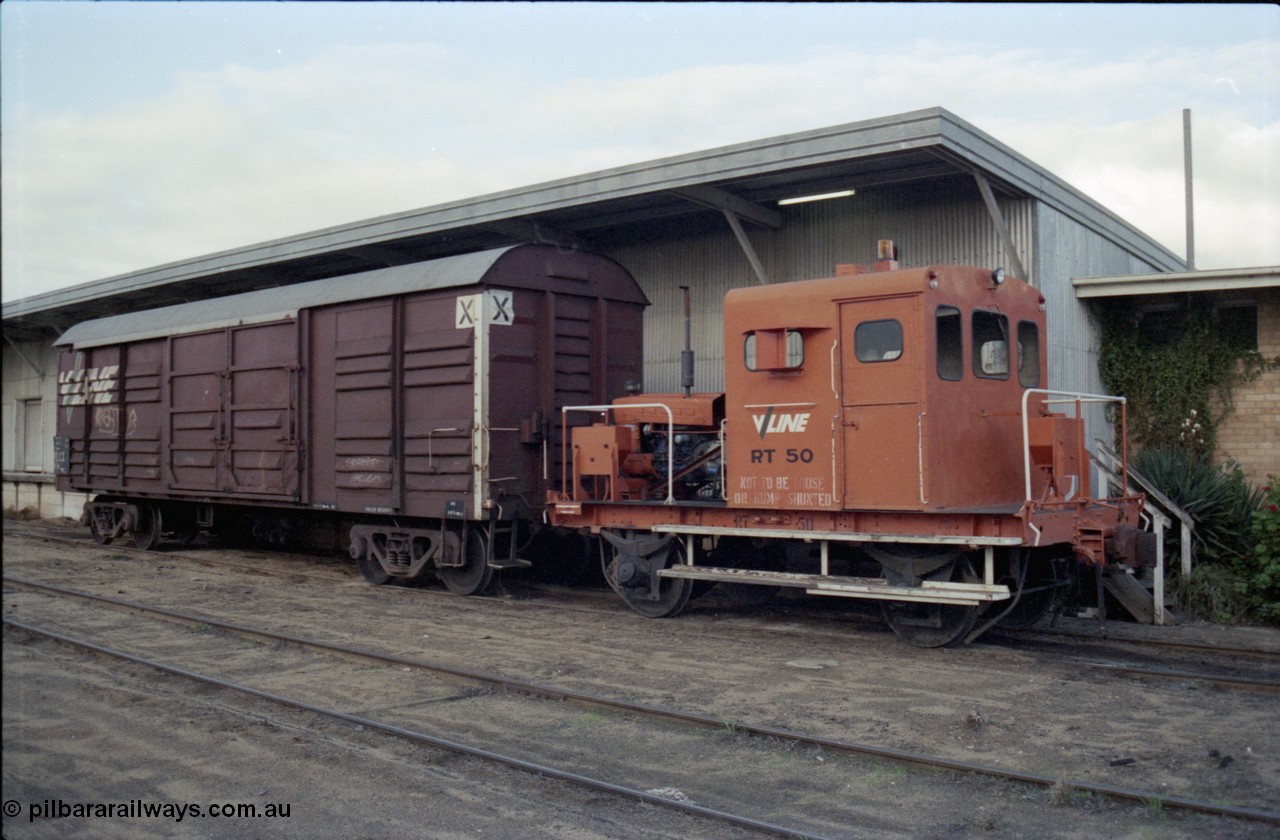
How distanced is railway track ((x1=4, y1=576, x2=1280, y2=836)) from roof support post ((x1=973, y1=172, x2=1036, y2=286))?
8.01 metres

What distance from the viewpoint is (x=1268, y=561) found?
10.3 m

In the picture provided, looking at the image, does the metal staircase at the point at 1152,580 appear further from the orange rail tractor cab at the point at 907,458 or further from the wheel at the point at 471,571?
the wheel at the point at 471,571

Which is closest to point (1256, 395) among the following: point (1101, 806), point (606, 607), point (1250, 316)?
point (1250, 316)

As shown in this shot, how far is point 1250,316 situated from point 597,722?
11.1 m

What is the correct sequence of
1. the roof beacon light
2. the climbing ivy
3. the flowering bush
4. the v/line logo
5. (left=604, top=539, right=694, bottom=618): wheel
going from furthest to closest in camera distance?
the roof beacon light → the climbing ivy → (left=604, top=539, right=694, bottom=618): wheel → the flowering bush → the v/line logo

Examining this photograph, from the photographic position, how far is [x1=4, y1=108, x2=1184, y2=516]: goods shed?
12242 mm

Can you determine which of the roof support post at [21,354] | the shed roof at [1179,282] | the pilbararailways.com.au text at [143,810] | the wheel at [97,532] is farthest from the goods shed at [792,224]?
the roof support post at [21,354]

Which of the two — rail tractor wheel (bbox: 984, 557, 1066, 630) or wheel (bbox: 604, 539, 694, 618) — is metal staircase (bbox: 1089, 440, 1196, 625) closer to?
rail tractor wheel (bbox: 984, 557, 1066, 630)

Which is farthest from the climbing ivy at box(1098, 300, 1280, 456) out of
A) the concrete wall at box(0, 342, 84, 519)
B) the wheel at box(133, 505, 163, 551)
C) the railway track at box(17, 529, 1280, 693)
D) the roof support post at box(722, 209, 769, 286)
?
the concrete wall at box(0, 342, 84, 519)

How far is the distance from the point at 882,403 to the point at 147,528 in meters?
14.1

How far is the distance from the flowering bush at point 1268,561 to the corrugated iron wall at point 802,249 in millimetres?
4066

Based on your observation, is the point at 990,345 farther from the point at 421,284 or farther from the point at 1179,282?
the point at 421,284

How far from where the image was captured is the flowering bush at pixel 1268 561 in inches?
402

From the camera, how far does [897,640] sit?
9.23 metres
